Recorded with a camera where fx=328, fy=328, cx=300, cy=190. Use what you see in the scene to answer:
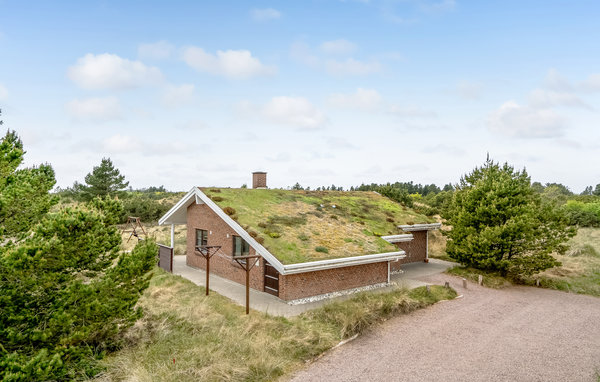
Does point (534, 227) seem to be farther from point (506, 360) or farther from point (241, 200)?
point (241, 200)

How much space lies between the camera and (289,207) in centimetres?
1750

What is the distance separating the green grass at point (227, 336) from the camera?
7.39 meters

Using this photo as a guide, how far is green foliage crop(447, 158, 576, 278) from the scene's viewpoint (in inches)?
633

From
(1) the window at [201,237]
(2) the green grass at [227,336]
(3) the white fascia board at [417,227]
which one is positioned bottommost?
(2) the green grass at [227,336]

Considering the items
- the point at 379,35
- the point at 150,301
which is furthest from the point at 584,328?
the point at 379,35

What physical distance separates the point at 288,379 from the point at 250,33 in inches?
687

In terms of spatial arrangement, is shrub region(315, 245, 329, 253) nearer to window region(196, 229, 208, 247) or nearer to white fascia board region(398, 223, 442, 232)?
white fascia board region(398, 223, 442, 232)

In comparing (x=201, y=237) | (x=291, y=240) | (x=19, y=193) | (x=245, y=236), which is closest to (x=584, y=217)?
(x=291, y=240)

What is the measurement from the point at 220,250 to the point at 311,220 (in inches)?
192

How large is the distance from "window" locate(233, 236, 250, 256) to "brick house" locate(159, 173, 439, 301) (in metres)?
0.05

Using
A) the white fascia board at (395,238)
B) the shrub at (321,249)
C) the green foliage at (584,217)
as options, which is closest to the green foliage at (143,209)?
the shrub at (321,249)

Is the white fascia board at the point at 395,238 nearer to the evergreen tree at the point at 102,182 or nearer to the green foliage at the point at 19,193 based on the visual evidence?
the green foliage at the point at 19,193

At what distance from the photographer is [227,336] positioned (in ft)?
29.5

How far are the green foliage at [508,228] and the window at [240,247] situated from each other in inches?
445
